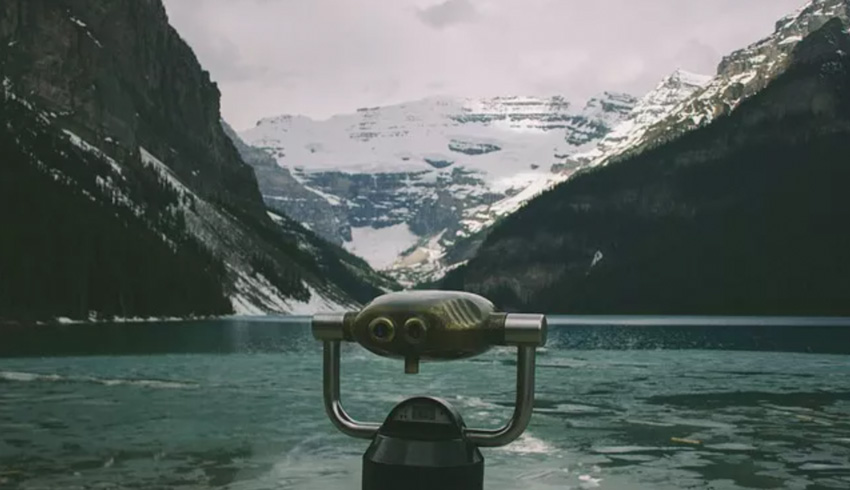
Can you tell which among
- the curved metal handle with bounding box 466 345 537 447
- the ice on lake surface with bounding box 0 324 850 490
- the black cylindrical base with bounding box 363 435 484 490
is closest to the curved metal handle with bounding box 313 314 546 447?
the curved metal handle with bounding box 466 345 537 447

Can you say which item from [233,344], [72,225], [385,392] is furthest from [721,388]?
[72,225]

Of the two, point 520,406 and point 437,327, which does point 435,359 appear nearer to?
point 437,327

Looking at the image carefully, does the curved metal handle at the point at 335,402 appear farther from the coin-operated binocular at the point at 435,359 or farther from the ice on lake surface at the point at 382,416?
the ice on lake surface at the point at 382,416

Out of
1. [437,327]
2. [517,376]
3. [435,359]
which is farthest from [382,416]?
[437,327]

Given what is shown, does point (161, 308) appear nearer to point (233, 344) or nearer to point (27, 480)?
point (233, 344)

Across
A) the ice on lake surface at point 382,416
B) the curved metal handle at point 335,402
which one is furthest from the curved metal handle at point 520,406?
the ice on lake surface at point 382,416

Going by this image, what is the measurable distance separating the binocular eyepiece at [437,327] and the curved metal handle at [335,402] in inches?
12.2

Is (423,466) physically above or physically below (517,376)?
below

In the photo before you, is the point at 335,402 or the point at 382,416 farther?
the point at 382,416

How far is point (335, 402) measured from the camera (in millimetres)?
4910

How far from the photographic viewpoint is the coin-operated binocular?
4.35 meters

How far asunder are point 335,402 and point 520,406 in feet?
3.01

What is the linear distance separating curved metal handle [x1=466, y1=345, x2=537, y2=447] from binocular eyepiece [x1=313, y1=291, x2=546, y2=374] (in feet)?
0.26

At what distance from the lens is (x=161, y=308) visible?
176 m
